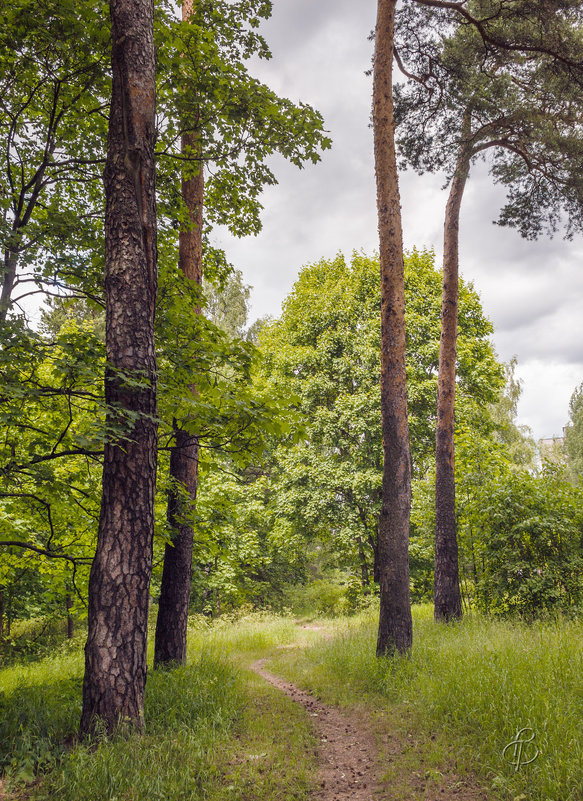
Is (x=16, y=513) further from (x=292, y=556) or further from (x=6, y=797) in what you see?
(x=292, y=556)

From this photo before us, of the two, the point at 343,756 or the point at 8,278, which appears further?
the point at 343,756

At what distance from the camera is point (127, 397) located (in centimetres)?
389

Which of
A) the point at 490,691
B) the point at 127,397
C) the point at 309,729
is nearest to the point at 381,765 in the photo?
the point at 309,729

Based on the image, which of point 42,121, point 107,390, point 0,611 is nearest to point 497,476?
point 107,390

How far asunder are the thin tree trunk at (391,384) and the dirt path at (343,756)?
1.50 m

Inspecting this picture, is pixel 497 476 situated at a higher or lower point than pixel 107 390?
lower

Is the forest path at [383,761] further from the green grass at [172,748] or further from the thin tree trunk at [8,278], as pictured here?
the thin tree trunk at [8,278]

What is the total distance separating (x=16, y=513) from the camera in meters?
6.29

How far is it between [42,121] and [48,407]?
3.60 metres

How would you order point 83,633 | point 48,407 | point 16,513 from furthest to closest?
1. point 83,633
2. point 16,513
3. point 48,407

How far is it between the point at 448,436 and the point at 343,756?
6.99m

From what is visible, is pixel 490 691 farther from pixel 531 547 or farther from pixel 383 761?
pixel 531 547

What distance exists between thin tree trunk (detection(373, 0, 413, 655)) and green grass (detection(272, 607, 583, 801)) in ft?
2.32

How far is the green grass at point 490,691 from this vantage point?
3.29m
